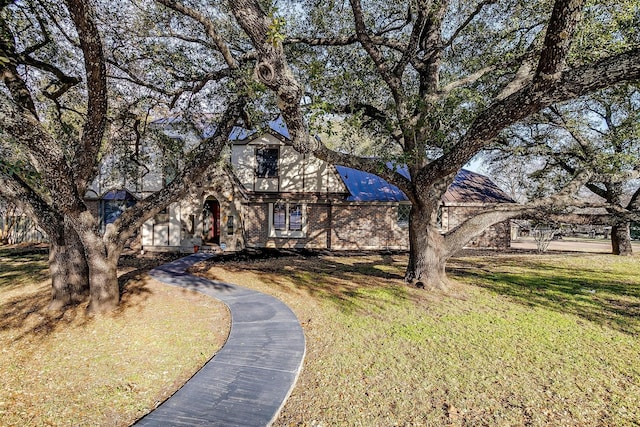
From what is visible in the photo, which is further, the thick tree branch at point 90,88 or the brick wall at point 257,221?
the brick wall at point 257,221

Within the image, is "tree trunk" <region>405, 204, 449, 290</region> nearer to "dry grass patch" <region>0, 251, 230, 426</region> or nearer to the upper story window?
"dry grass patch" <region>0, 251, 230, 426</region>

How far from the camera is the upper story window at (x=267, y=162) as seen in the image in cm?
1611

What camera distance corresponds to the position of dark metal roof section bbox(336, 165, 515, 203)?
55.9ft

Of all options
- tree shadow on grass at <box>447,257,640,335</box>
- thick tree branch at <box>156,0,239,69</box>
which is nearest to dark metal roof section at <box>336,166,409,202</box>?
tree shadow on grass at <box>447,257,640,335</box>

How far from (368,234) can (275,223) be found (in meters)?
5.34

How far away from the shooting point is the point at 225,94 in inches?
371

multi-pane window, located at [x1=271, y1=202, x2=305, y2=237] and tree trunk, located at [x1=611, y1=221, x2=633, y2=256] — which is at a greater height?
multi-pane window, located at [x1=271, y1=202, x2=305, y2=237]

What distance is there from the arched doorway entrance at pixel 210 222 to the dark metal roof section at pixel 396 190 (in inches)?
316

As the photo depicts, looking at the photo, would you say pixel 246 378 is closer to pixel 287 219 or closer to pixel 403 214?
pixel 287 219

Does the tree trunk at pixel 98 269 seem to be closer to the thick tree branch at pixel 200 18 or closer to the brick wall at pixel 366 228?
the thick tree branch at pixel 200 18

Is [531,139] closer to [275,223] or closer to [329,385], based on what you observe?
[275,223]

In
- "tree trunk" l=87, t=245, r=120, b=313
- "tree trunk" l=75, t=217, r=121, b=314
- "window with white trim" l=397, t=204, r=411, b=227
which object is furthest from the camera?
"window with white trim" l=397, t=204, r=411, b=227

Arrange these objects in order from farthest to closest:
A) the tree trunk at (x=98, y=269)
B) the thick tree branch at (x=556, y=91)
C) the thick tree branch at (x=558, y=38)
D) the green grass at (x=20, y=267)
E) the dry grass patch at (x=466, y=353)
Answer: the green grass at (x=20, y=267) < the tree trunk at (x=98, y=269) < the thick tree branch at (x=556, y=91) < the thick tree branch at (x=558, y=38) < the dry grass patch at (x=466, y=353)

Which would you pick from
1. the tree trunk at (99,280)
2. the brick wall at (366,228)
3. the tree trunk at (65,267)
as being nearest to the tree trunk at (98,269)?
the tree trunk at (99,280)
